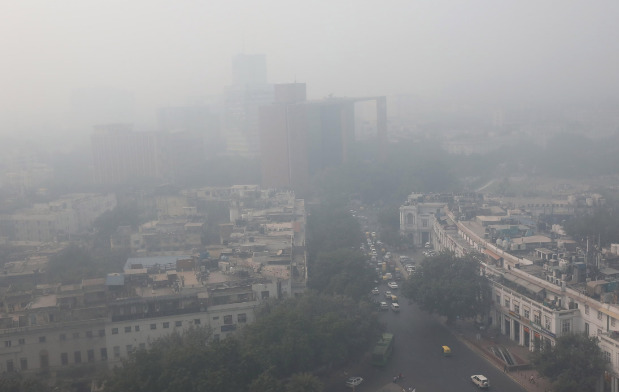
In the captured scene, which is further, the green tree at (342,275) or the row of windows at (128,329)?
the green tree at (342,275)

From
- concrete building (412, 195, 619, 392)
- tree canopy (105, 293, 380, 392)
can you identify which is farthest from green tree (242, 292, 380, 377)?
Answer: concrete building (412, 195, 619, 392)

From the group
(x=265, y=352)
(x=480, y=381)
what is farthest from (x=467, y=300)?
(x=265, y=352)

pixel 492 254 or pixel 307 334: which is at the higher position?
pixel 492 254

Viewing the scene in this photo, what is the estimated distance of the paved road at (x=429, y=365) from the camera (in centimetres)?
703

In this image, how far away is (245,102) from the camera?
31.0 metres

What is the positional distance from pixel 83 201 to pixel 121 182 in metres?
5.94

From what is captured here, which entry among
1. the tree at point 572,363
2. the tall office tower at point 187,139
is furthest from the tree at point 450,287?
the tall office tower at point 187,139

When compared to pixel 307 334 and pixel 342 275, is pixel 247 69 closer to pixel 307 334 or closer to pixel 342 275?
pixel 342 275

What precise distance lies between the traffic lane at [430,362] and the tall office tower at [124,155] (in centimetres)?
1610

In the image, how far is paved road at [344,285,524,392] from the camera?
703 cm

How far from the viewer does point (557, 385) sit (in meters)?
6.27

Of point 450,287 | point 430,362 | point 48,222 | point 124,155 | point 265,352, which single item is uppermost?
point 124,155

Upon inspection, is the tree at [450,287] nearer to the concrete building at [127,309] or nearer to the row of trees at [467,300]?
the row of trees at [467,300]

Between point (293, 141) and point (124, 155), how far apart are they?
20.7ft
